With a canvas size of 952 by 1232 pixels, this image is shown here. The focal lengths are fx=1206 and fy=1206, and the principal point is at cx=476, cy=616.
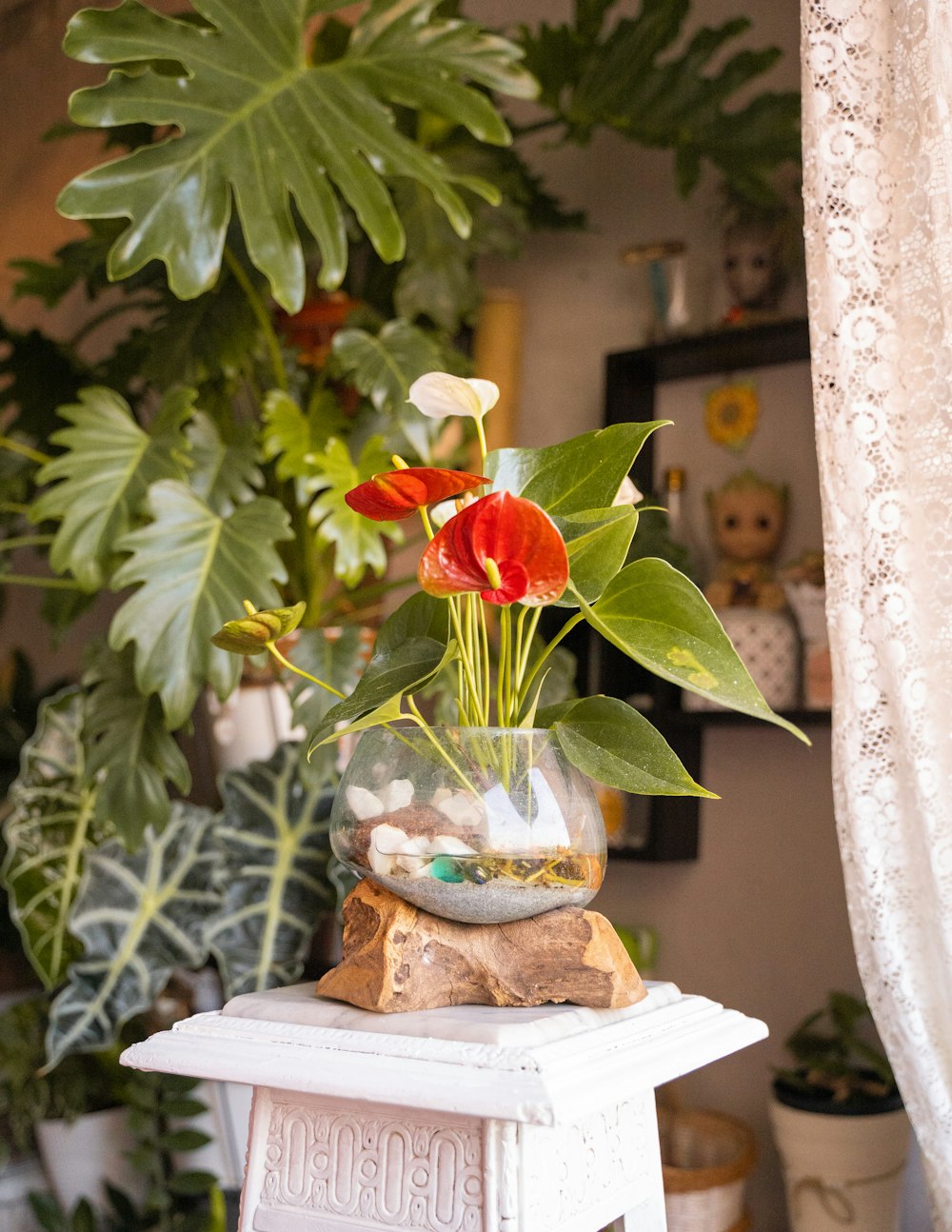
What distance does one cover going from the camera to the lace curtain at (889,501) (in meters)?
1.15

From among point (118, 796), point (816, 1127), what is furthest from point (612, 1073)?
point (816, 1127)

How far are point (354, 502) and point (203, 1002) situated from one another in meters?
1.33

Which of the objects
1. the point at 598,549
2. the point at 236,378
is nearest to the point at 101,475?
the point at 236,378

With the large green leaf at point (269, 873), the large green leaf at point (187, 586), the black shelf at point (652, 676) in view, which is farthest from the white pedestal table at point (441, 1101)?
the black shelf at point (652, 676)

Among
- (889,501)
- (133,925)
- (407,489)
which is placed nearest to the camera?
(407,489)

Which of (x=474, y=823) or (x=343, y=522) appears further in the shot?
(x=343, y=522)

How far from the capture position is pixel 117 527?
63.2 inches

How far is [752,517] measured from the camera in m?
2.03

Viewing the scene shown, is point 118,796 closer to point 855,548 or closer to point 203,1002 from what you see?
point 203,1002

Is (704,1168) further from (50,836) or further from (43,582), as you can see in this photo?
(43,582)

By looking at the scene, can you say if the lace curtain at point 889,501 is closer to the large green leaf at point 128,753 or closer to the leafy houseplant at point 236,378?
the leafy houseplant at point 236,378

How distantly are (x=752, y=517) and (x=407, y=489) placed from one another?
128 centimetres

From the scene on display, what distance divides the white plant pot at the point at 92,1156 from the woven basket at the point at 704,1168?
87cm

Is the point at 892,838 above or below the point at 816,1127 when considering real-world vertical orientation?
above
